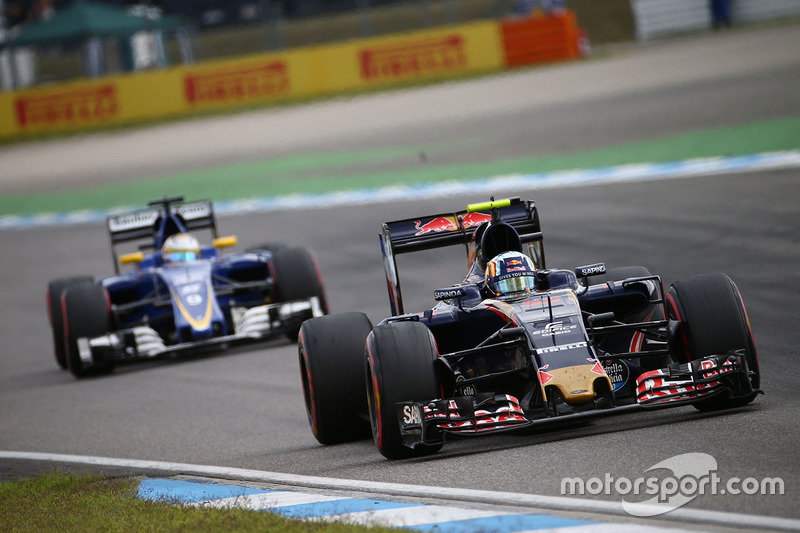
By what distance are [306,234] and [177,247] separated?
714cm

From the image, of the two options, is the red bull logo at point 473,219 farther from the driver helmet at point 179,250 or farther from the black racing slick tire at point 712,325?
the driver helmet at point 179,250

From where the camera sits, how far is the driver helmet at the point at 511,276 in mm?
9141

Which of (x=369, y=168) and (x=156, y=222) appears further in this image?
(x=369, y=168)

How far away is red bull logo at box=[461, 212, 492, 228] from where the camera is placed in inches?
408

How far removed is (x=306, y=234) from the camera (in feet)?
72.7

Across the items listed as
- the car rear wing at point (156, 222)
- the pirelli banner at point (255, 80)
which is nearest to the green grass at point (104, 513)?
the car rear wing at point (156, 222)

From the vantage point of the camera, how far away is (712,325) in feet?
27.5

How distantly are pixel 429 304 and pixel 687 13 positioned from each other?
3235cm

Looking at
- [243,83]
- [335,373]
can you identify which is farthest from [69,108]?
[335,373]

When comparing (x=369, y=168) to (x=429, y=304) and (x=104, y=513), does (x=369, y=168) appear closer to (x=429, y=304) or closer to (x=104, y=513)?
(x=429, y=304)

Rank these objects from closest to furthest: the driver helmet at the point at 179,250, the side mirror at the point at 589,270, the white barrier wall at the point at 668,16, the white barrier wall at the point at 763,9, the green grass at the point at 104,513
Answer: the green grass at the point at 104,513, the side mirror at the point at 589,270, the driver helmet at the point at 179,250, the white barrier wall at the point at 763,9, the white barrier wall at the point at 668,16

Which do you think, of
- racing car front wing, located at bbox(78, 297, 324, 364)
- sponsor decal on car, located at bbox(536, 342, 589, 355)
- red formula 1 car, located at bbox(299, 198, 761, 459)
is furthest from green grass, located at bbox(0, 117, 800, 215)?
sponsor decal on car, located at bbox(536, 342, 589, 355)

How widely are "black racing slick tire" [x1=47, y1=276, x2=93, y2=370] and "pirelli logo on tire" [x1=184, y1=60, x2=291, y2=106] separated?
97.7 ft

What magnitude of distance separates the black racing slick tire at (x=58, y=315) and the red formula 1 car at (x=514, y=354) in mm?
6209
